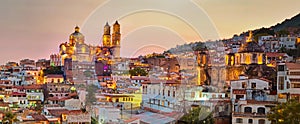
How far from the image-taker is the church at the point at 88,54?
1112 inches

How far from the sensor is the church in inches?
1112

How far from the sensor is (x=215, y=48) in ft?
80.1

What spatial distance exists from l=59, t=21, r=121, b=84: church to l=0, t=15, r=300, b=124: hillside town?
0.13 m

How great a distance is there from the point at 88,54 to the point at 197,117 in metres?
21.3

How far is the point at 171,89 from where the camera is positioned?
14867 mm

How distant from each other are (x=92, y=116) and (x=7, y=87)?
9.90 m

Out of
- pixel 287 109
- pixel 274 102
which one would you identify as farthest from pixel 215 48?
pixel 287 109

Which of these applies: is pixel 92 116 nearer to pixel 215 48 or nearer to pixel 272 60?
pixel 272 60

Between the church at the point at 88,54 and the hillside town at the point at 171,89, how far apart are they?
125 millimetres

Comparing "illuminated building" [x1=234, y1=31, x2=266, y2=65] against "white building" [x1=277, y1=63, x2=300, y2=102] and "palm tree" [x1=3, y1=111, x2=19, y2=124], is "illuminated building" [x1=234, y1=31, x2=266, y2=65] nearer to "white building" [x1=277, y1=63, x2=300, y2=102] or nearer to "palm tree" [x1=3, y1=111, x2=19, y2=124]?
"white building" [x1=277, y1=63, x2=300, y2=102]

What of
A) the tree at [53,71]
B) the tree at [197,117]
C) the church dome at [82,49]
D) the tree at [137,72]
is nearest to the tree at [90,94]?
the tree at [137,72]

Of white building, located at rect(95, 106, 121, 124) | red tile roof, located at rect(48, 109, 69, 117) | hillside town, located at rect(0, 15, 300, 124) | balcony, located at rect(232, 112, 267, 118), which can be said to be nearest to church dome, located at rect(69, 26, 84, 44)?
hillside town, located at rect(0, 15, 300, 124)

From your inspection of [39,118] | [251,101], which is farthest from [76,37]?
[251,101]

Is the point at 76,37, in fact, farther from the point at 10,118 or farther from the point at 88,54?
the point at 10,118
